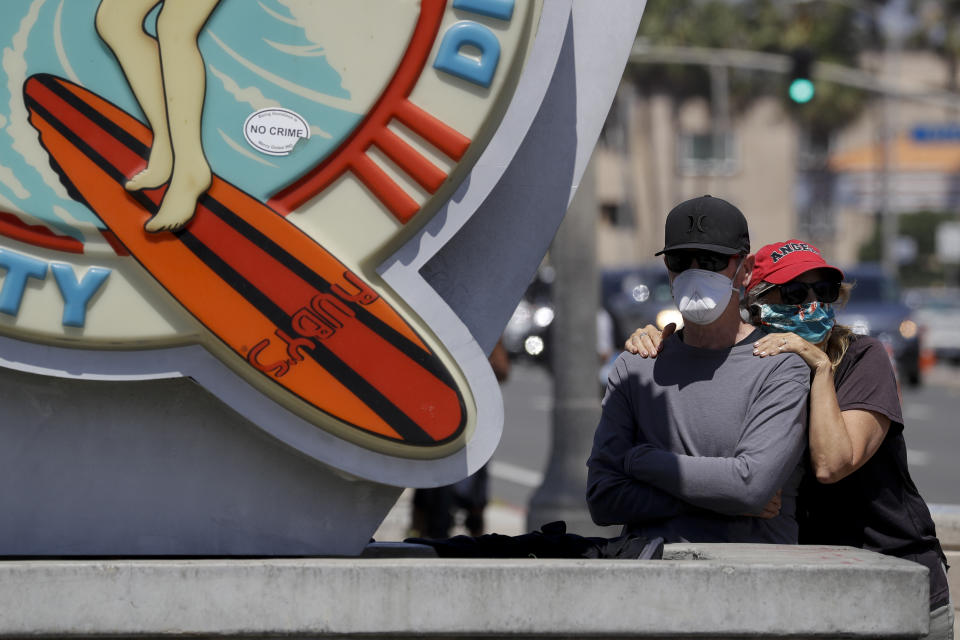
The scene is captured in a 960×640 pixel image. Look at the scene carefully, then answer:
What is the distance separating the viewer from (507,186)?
388 cm

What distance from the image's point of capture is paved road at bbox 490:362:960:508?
13177 mm

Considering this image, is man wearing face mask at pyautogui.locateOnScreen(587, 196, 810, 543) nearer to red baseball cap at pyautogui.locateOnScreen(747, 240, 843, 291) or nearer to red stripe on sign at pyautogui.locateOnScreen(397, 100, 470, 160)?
red baseball cap at pyautogui.locateOnScreen(747, 240, 843, 291)

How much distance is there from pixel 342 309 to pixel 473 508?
5.48 meters

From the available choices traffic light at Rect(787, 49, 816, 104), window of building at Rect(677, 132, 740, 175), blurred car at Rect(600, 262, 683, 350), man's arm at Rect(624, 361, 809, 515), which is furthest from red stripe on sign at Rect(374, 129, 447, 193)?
window of building at Rect(677, 132, 740, 175)

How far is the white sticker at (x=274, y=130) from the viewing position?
3514 millimetres

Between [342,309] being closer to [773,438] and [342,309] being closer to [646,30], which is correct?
[773,438]

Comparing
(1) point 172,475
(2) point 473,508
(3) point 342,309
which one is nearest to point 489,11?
(3) point 342,309

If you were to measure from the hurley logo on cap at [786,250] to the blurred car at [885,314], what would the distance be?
18923mm

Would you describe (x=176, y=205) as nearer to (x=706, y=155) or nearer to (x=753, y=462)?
(x=753, y=462)

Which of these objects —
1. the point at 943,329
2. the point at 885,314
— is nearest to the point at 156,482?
the point at 885,314

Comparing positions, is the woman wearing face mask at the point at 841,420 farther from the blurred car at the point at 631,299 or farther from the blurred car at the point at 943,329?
the blurred car at the point at 943,329

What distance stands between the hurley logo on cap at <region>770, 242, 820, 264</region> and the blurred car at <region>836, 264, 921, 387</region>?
62.1 ft

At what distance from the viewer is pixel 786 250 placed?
154 inches

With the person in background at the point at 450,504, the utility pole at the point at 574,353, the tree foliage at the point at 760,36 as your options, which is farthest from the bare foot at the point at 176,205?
the tree foliage at the point at 760,36
